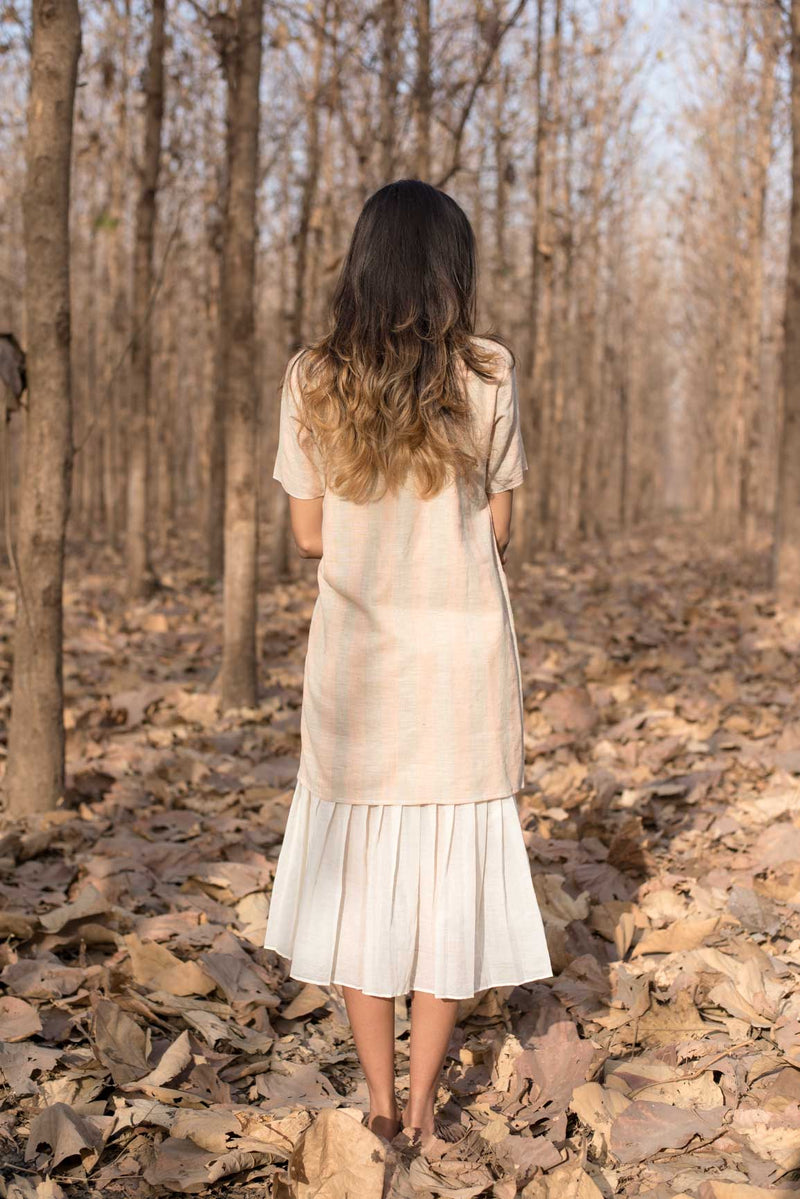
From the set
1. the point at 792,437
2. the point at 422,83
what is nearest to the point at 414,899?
the point at 792,437

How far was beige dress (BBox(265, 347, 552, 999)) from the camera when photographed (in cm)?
214

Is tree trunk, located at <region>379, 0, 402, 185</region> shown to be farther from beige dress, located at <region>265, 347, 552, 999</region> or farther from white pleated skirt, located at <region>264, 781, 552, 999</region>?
white pleated skirt, located at <region>264, 781, 552, 999</region>

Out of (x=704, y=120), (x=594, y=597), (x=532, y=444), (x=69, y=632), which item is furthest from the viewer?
(x=704, y=120)

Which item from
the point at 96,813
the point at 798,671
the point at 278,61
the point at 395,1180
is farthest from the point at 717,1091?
the point at 278,61

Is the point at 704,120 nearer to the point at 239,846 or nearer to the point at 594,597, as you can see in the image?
the point at 594,597

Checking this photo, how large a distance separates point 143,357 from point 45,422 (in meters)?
6.60

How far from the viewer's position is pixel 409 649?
2.14 meters

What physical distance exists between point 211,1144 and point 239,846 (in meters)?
1.67

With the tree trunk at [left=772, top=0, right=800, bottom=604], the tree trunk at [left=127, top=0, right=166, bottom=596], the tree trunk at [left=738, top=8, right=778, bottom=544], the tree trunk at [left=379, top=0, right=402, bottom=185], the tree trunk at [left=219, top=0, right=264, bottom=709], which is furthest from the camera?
the tree trunk at [left=738, top=8, right=778, bottom=544]

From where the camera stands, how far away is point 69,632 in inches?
317

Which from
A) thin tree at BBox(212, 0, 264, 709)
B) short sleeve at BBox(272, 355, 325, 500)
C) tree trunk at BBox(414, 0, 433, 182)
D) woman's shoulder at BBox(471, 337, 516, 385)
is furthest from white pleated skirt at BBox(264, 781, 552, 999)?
tree trunk at BBox(414, 0, 433, 182)

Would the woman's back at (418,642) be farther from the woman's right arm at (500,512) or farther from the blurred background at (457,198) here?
the blurred background at (457,198)

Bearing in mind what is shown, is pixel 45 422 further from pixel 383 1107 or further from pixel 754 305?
pixel 754 305

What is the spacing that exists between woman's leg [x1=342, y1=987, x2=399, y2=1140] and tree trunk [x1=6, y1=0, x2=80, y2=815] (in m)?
2.36
